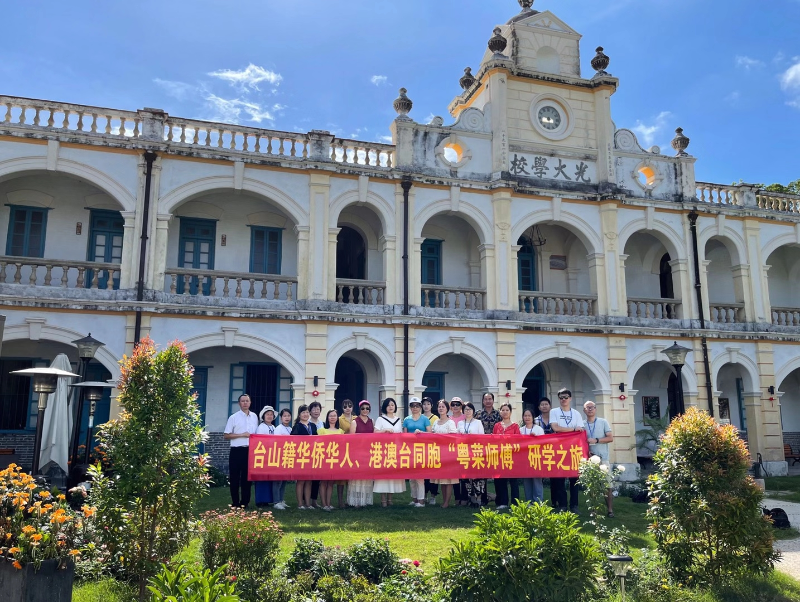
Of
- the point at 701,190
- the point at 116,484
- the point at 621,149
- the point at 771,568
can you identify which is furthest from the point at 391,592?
the point at 701,190

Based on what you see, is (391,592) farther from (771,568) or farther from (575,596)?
(771,568)

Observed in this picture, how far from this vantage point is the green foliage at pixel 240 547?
618cm

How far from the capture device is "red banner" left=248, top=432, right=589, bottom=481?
35.0ft

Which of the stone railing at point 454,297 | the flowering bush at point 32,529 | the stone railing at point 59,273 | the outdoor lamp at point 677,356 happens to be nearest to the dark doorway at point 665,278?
the stone railing at point 454,297

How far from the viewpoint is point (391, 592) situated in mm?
6039

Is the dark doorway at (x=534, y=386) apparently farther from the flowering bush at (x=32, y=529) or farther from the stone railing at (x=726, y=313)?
the flowering bush at (x=32, y=529)

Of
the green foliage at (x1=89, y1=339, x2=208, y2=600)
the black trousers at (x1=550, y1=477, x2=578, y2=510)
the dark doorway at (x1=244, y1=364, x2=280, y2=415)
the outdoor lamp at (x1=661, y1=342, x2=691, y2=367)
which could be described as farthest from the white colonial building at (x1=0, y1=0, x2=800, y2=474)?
the green foliage at (x1=89, y1=339, x2=208, y2=600)

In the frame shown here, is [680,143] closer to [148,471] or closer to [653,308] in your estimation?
[653,308]

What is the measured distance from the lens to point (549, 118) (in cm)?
1930

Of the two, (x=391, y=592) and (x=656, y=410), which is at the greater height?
(x=656, y=410)

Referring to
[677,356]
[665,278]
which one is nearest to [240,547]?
[677,356]

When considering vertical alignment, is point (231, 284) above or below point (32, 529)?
above

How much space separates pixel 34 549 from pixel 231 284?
12.1 metres

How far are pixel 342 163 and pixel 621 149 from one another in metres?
8.47
